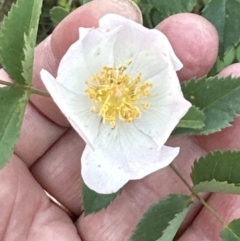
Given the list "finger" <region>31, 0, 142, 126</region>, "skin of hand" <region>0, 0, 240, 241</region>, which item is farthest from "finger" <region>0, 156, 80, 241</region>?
"finger" <region>31, 0, 142, 126</region>

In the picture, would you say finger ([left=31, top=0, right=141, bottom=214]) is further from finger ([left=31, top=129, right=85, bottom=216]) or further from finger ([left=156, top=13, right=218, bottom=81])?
finger ([left=156, top=13, right=218, bottom=81])

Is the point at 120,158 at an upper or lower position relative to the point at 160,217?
upper

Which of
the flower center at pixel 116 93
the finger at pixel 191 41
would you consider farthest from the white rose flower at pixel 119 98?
the finger at pixel 191 41

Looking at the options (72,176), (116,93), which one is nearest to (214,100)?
(116,93)

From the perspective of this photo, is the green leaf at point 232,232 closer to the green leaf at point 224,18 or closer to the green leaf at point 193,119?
the green leaf at point 193,119

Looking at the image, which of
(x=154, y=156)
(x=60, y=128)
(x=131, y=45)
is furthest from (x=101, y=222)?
(x=131, y=45)

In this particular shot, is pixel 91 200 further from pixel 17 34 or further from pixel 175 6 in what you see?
pixel 175 6
